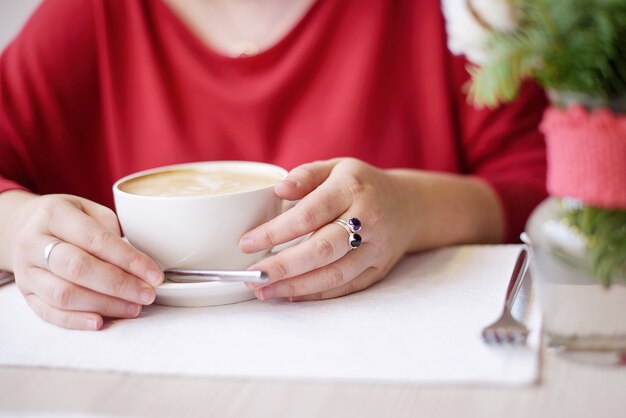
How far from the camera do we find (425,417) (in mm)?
472

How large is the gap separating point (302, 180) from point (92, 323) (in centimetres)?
25

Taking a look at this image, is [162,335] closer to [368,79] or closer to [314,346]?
[314,346]

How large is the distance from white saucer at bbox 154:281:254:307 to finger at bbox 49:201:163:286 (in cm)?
2

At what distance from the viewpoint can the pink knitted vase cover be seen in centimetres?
47

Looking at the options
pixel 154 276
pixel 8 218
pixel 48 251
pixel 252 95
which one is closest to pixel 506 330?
pixel 154 276

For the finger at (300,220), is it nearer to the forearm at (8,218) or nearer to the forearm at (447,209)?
the forearm at (447,209)

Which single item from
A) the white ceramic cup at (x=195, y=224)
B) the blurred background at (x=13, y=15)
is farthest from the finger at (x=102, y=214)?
the blurred background at (x=13, y=15)

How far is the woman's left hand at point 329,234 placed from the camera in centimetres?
66

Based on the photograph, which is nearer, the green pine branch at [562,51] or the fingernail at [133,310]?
the green pine branch at [562,51]

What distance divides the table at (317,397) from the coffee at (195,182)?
9.0 inches

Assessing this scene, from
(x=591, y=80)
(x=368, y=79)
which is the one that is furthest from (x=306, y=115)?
(x=591, y=80)

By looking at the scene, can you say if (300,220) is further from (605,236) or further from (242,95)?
(242,95)

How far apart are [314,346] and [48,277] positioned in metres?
0.28

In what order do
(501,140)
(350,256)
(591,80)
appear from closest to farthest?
(591,80), (350,256), (501,140)
